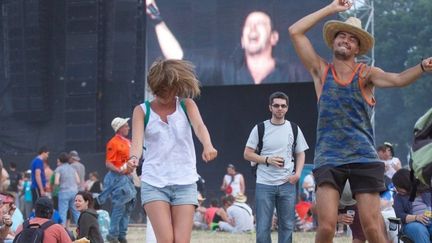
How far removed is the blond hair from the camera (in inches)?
290

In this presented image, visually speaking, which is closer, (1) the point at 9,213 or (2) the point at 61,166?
(1) the point at 9,213

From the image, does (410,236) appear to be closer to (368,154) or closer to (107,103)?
(368,154)

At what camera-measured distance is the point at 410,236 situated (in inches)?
412

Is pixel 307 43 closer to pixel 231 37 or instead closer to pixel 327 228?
pixel 327 228

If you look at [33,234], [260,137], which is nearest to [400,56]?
[260,137]

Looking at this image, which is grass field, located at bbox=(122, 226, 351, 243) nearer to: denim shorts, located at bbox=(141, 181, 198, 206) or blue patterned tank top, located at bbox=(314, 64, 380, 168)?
blue patterned tank top, located at bbox=(314, 64, 380, 168)

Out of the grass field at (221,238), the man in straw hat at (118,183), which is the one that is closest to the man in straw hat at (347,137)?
the man in straw hat at (118,183)

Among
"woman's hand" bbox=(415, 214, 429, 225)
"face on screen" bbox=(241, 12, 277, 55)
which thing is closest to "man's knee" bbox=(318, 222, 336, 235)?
"woman's hand" bbox=(415, 214, 429, 225)

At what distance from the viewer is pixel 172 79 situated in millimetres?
7340

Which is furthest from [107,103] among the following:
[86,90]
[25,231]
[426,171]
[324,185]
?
[426,171]

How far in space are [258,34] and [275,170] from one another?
12.4 m

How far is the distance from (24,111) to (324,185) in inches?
691

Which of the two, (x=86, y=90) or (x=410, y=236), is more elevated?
(x=86, y=90)

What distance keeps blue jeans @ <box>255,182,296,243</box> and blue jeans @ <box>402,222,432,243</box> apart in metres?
1.18
